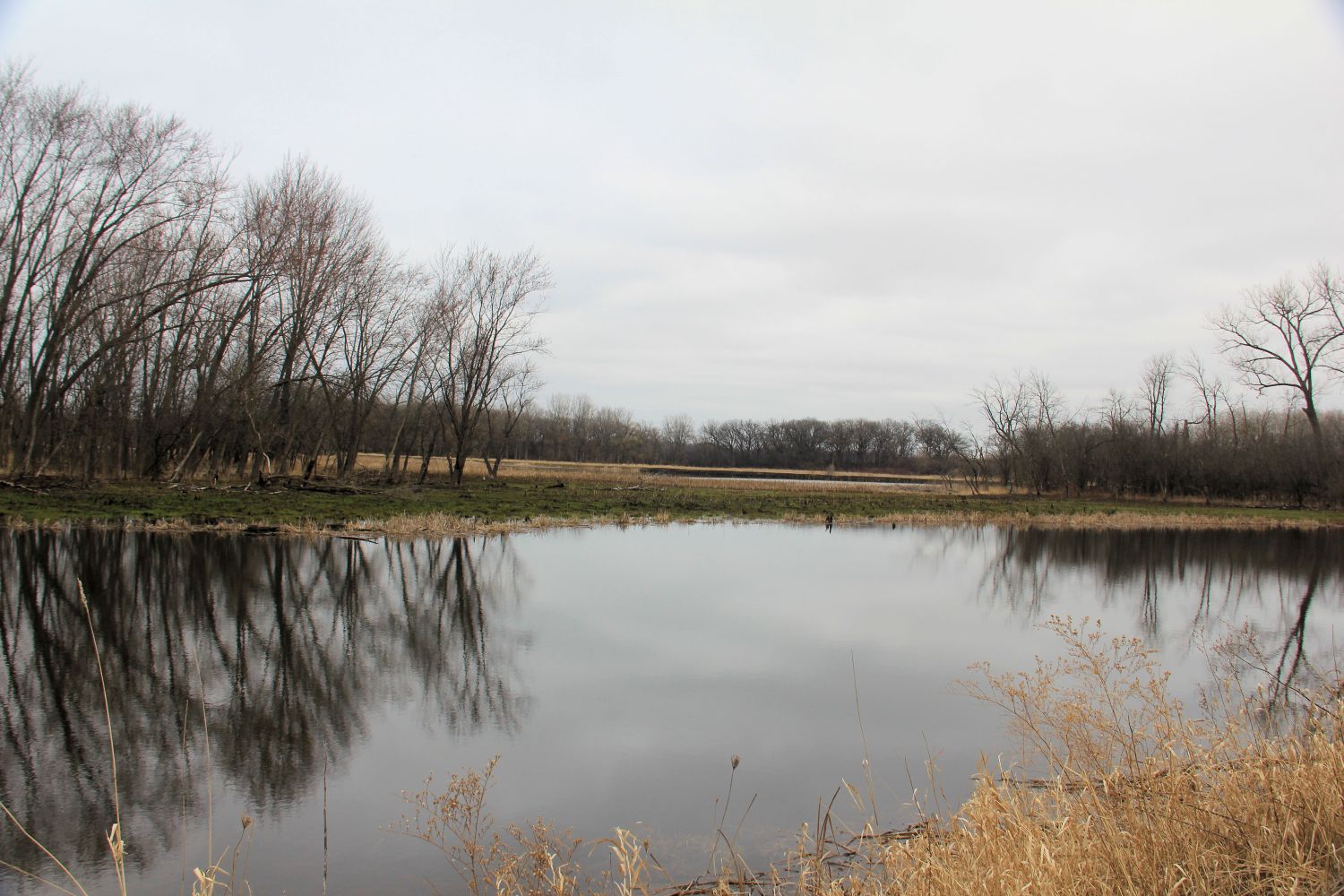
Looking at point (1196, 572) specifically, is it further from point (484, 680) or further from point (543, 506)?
point (543, 506)

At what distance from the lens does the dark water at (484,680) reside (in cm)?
553

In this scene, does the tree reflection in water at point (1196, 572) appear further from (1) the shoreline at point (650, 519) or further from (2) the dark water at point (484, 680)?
(1) the shoreline at point (650, 519)

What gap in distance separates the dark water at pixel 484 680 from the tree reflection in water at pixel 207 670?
0.04 meters

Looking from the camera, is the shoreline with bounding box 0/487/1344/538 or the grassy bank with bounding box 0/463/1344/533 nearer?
the shoreline with bounding box 0/487/1344/538

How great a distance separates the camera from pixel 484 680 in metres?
8.88

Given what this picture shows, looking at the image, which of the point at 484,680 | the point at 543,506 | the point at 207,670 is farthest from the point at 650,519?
the point at 207,670

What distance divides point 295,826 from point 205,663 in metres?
4.28

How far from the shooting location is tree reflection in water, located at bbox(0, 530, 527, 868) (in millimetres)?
5672

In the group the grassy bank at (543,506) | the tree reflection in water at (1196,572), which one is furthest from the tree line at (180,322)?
the tree reflection in water at (1196,572)

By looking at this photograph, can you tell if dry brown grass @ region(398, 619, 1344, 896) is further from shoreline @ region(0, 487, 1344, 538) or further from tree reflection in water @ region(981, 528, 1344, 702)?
shoreline @ region(0, 487, 1344, 538)

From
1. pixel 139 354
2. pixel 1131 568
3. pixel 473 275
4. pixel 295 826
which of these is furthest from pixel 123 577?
pixel 473 275

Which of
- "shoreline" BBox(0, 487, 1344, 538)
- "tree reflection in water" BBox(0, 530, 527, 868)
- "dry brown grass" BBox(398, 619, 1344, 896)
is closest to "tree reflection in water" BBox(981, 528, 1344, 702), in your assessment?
"shoreline" BBox(0, 487, 1344, 538)

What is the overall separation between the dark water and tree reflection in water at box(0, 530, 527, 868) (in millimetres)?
39

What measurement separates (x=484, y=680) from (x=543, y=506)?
21117 mm
